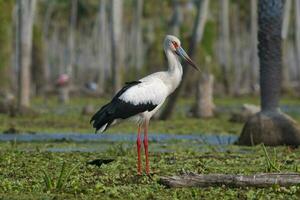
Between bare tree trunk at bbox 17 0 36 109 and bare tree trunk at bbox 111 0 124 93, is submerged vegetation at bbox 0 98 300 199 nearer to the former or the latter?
bare tree trunk at bbox 111 0 124 93

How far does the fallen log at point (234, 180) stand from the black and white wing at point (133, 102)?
87.7 inches

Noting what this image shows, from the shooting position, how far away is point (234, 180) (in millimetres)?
10398

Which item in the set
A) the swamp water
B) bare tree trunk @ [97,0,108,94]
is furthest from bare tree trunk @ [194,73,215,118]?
bare tree trunk @ [97,0,108,94]

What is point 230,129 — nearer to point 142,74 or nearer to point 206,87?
point 206,87

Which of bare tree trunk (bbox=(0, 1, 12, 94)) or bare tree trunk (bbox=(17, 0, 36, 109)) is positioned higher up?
bare tree trunk (bbox=(0, 1, 12, 94))

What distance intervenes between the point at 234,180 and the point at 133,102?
2.60 meters

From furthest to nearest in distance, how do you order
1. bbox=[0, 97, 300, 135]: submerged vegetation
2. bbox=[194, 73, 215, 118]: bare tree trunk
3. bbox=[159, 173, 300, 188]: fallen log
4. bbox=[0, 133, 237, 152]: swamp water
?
1. bbox=[194, 73, 215, 118]: bare tree trunk
2. bbox=[0, 97, 300, 135]: submerged vegetation
3. bbox=[0, 133, 237, 152]: swamp water
4. bbox=[159, 173, 300, 188]: fallen log

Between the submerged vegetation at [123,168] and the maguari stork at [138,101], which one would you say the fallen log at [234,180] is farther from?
the maguari stork at [138,101]

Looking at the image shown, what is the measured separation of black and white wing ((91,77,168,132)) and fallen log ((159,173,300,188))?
7.31ft

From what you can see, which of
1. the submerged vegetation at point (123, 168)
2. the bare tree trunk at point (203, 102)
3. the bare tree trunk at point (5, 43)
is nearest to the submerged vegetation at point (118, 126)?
the bare tree trunk at point (203, 102)

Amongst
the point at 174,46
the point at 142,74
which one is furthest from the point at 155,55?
the point at 174,46

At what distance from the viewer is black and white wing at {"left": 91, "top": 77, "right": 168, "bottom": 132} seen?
12.5 meters

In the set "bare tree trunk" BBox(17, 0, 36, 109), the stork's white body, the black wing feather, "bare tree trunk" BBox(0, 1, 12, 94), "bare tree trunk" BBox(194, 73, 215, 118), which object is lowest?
the black wing feather

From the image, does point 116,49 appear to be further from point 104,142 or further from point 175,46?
point 175,46
